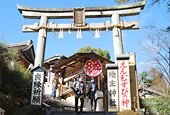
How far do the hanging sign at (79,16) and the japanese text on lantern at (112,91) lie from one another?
5.47 meters

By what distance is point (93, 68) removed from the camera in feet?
45.3

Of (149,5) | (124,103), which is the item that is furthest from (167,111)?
(149,5)

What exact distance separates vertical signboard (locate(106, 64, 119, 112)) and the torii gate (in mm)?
3961

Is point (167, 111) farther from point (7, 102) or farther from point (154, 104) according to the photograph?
point (7, 102)

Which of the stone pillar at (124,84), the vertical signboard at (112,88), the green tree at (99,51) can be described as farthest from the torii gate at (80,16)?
the green tree at (99,51)

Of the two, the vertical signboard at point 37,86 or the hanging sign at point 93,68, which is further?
the hanging sign at point 93,68

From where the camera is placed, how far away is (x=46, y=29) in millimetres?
14000

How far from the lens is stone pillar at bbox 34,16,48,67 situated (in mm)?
12996

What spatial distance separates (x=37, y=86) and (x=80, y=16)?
6.80 m

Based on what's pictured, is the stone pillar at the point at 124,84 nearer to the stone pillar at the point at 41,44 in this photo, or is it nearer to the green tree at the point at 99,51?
the stone pillar at the point at 41,44

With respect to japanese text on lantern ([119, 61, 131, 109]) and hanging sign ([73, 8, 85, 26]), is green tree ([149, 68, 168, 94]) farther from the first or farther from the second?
hanging sign ([73, 8, 85, 26])

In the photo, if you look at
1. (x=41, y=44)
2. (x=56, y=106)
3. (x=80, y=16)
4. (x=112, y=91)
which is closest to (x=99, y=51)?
(x=80, y=16)

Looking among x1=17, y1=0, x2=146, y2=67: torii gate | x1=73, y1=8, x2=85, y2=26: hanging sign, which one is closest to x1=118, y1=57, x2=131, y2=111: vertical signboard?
x1=17, y1=0, x2=146, y2=67: torii gate

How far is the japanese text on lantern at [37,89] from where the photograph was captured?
9.52m
